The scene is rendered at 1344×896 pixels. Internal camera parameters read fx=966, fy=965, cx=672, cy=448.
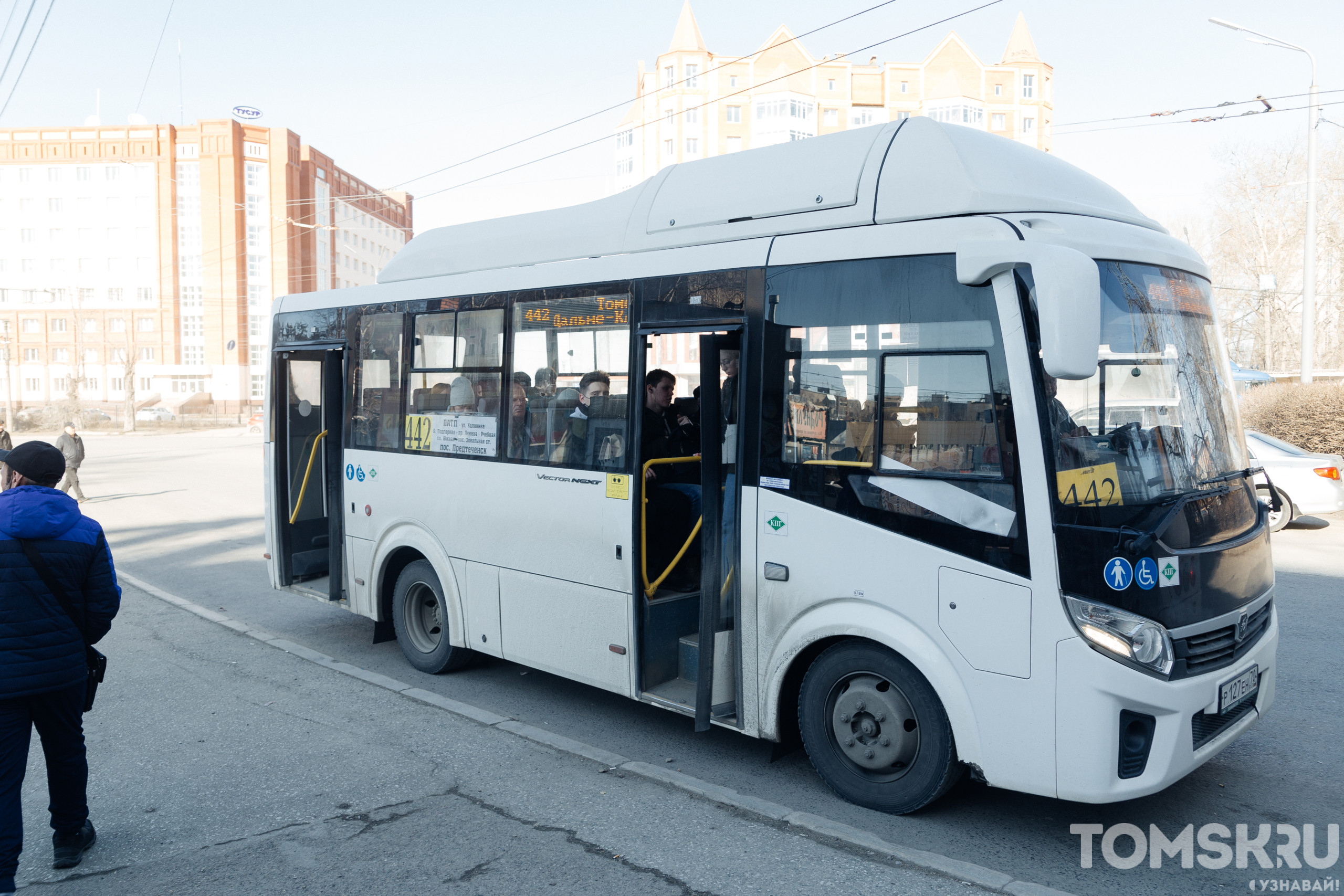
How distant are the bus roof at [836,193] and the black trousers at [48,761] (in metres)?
3.73

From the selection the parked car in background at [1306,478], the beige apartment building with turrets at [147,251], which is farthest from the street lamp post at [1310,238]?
the beige apartment building with turrets at [147,251]

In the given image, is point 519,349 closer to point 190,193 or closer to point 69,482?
point 69,482

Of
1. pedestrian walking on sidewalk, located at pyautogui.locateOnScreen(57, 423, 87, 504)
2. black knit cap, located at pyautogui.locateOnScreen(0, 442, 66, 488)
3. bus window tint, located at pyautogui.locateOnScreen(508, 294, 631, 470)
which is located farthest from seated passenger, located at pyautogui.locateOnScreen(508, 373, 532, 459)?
pedestrian walking on sidewalk, located at pyautogui.locateOnScreen(57, 423, 87, 504)

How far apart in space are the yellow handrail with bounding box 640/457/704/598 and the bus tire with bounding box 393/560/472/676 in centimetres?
223

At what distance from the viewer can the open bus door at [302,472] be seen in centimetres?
847

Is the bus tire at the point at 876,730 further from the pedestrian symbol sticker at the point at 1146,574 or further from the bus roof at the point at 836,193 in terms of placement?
the bus roof at the point at 836,193

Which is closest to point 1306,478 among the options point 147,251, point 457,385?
point 457,385

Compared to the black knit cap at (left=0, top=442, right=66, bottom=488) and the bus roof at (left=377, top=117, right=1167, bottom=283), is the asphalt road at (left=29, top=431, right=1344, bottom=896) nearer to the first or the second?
the black knit cap at (left=0, top=442, right=66, bottom=488)

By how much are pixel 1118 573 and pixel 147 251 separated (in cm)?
9682

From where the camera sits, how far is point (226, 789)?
498 cm

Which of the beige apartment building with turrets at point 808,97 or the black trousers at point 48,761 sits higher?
the beige apartment building with turrets at point 808,97

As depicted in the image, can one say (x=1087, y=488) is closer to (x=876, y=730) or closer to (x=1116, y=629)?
(x=1116, y=629)

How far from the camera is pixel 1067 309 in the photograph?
12.0ft

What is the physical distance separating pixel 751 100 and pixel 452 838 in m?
70.3
